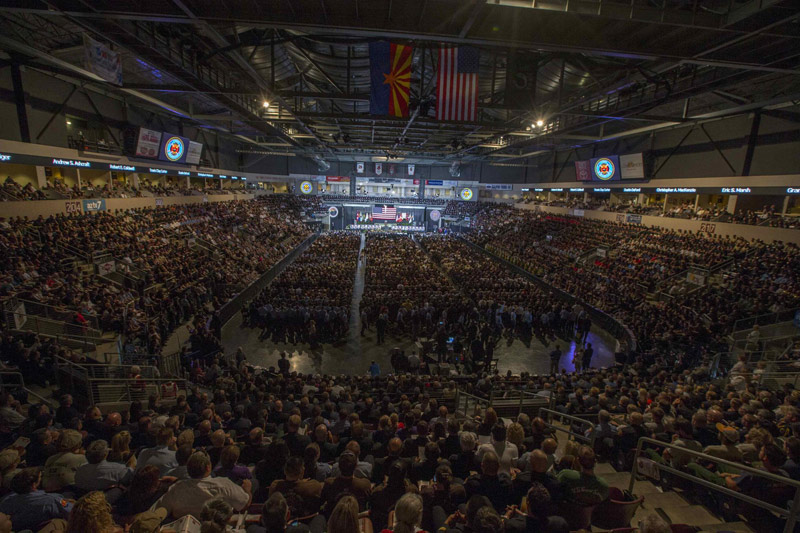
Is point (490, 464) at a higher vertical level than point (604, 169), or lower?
lower

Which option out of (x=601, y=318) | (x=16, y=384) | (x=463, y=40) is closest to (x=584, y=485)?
(x=16, y=384)

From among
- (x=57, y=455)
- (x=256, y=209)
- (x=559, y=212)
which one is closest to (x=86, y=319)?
(x=57, y=455)

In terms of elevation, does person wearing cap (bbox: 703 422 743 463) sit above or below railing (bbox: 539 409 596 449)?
above

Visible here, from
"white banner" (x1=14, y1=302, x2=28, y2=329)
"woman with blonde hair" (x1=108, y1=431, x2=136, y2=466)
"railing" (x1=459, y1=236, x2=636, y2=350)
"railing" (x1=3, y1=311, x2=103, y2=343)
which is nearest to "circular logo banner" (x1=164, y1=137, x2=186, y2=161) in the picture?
"white banner" (x1=14, y1=302, x2=28, y2=329)

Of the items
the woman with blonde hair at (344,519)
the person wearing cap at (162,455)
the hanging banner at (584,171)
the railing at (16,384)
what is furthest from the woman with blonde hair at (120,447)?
the hanging banner at (584,171)

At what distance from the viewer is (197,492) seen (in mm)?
3102

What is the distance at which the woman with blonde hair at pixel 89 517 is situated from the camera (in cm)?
217

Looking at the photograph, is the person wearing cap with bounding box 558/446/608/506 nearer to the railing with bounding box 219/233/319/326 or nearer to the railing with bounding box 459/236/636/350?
the railing with bounding box 459/236/636/350

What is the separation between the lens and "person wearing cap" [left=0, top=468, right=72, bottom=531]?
2.91m

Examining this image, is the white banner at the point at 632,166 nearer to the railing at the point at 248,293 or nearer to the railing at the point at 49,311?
the railing at the point at 248,293

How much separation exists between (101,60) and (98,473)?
1288 cm

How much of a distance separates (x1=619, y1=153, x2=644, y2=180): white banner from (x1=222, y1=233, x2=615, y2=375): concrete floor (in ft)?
54.4

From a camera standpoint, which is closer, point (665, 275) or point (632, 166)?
point (665, 275)

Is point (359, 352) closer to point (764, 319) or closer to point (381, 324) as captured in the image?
point (381, 324)
